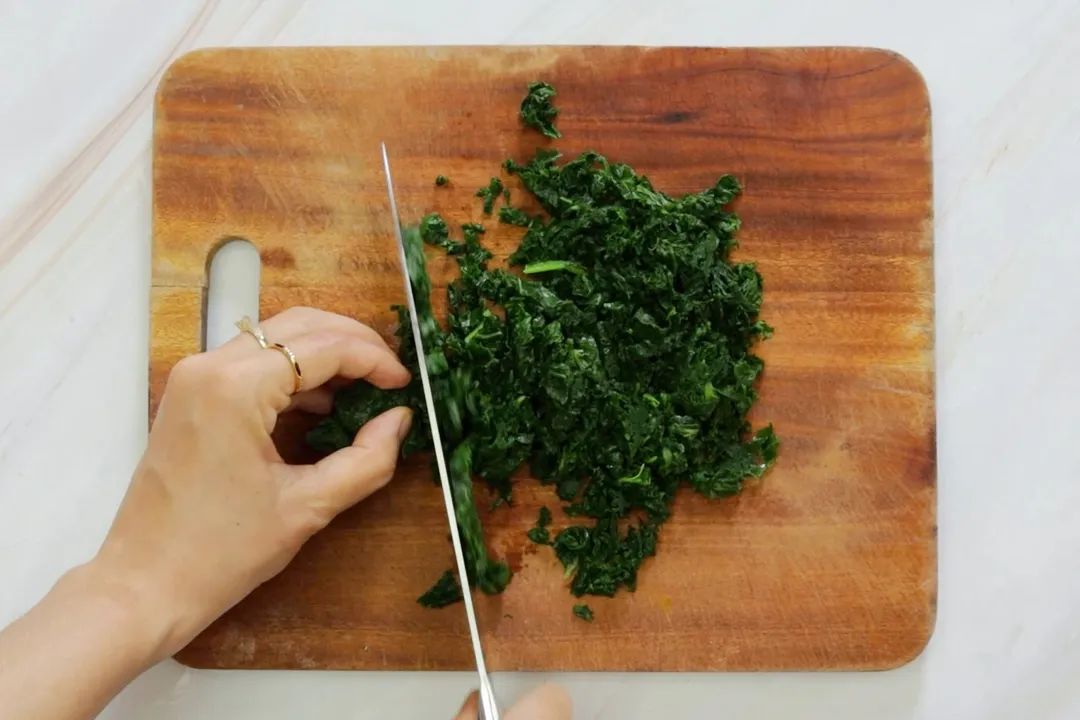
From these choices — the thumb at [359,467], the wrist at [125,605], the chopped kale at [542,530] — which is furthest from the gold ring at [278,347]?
the chopped kale at [542,530]

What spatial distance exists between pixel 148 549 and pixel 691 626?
1.71 metres

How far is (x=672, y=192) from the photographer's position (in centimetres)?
282

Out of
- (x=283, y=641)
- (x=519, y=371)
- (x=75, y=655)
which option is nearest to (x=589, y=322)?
(x=519, y=371)

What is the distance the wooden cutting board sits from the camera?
2.79 metres

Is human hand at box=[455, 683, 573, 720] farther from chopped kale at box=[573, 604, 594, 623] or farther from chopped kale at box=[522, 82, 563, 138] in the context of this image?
chopped kale at box=[522, 82, 563, 138]

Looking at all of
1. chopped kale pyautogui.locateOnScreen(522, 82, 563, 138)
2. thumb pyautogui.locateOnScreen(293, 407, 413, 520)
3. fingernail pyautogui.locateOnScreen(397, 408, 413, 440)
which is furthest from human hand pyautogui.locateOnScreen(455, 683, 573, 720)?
chopped kale pyautogui.locateOnScreen(522, 82, 563, 138)

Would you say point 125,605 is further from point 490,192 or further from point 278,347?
point 490,192

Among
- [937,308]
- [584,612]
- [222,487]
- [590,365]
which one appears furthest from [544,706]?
[937,308]

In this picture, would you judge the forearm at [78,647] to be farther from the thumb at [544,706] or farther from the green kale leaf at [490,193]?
the green kale leaf at [490,193]

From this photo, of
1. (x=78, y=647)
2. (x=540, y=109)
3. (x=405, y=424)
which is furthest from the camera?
(x=540, y=109)

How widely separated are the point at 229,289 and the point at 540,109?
1.22m

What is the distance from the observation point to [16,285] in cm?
299

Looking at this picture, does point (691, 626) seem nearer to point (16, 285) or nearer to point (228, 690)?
point (228, 690)

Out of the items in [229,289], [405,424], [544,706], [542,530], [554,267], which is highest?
[229,289]
